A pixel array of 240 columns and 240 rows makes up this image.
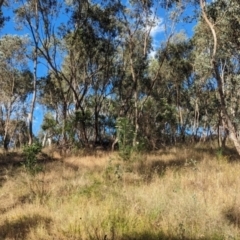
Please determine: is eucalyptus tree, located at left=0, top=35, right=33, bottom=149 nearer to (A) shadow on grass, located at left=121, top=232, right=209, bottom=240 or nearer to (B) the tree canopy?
(B) the tree canopy

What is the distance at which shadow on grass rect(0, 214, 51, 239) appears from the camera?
6.11 m

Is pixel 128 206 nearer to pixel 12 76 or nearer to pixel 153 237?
pixel 153 237

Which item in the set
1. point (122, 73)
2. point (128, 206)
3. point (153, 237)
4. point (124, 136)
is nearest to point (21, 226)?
point (128, 206)

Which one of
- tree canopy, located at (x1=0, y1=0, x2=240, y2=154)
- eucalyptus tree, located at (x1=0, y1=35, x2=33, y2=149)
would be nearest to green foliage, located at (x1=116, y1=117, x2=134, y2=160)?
tree canopy, located at (x1=0, y1=0, x2=240, y2=154)

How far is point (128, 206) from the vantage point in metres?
7.01


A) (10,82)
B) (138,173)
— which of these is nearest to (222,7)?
(138,173)

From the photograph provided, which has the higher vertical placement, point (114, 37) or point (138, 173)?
point (114, 37)

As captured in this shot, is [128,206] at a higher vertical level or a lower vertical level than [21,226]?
higher

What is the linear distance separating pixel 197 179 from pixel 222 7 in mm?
8050

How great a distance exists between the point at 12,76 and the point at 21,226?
31.9 m

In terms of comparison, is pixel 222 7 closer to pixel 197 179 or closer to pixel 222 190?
pixel 197 179

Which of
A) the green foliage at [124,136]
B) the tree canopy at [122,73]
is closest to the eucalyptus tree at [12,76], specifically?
the tree canopy at [122,73]

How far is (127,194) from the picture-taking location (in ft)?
26.5

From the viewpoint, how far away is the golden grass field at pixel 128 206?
5863 millimetres
